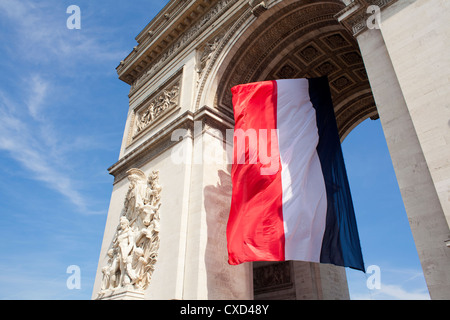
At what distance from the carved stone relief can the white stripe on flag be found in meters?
3.84

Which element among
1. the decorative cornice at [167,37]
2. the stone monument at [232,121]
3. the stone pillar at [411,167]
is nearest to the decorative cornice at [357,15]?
the stone monument at [232,121]

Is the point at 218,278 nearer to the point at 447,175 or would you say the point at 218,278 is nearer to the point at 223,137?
the point at 223,137

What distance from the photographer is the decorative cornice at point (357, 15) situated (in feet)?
21.4

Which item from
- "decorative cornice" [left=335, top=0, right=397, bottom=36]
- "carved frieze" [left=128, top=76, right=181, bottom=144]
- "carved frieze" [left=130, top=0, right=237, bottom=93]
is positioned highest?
"carved frieze" [left=130, top=0, right=237, bottom=93]

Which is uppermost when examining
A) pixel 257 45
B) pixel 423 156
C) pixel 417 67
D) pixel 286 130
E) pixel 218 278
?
pixel 257 45

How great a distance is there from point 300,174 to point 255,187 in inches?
39.1

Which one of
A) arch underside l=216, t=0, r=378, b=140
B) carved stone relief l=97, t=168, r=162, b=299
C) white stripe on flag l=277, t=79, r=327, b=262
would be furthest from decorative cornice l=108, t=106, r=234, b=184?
white stripe on flag l=277, t=79, r=327, b=262

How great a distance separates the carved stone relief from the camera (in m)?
8.59

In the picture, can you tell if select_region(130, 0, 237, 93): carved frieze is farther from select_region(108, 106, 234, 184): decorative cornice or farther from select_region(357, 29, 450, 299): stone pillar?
select_region(357, 29, 450, 299): stone pillar

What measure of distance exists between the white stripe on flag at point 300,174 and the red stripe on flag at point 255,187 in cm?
15

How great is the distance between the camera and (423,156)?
4980mm
